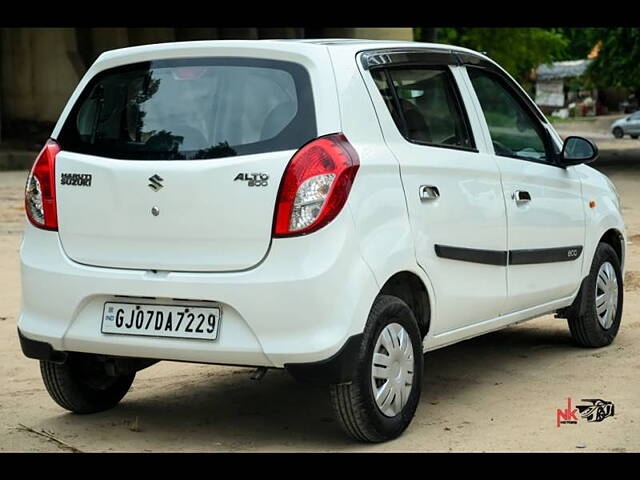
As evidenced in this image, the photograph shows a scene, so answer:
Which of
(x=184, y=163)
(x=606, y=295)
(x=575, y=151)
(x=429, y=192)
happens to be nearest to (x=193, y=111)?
(x=184, y=163)

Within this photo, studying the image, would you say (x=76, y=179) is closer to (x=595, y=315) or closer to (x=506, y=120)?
(x=506, y=120)

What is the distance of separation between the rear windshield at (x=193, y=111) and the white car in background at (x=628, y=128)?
48.0 metres

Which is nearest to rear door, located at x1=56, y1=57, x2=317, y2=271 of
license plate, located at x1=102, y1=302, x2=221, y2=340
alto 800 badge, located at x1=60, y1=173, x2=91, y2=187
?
alto 800 badge, located at x1=60, y1=173, x2=91, y2=187

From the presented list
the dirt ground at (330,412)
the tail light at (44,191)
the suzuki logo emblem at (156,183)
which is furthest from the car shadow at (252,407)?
the suzuki logo emblem at (156,183)

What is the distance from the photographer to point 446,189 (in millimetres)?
6254

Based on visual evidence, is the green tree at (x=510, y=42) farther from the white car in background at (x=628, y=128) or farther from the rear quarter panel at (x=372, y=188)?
the rear quarter panel at (x=372, y=188)

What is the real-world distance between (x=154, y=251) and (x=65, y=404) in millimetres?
1116

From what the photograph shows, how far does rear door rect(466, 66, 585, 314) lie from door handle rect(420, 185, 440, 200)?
0.77 metres

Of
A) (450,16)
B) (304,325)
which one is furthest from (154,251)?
(450,16)

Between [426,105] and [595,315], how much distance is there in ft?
7.07

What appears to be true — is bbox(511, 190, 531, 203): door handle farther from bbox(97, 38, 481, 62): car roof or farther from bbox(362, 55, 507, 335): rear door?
bbox(97, 38, 481, 62): car roof

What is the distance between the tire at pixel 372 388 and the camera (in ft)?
18.2

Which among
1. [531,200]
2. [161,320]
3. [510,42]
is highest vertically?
[531,200]

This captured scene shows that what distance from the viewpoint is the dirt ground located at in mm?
A: 5832
